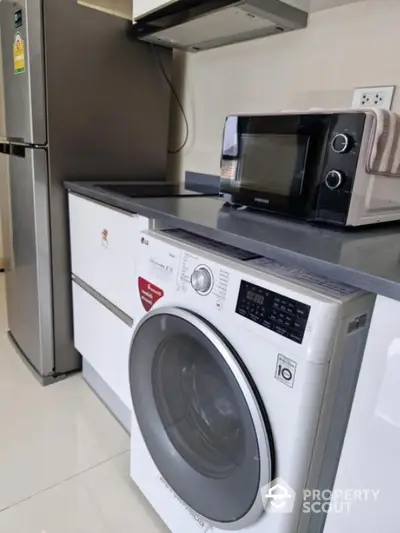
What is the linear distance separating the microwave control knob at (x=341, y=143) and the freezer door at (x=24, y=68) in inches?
42.9

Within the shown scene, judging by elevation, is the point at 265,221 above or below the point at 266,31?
below

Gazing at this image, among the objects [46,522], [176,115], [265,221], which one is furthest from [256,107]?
[46,522]

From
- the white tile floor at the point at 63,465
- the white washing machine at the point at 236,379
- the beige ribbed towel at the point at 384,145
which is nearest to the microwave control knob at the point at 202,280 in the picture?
the white washing machine at the point at 236,379

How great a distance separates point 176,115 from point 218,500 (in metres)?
1.71

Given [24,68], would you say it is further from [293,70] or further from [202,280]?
[202,280]

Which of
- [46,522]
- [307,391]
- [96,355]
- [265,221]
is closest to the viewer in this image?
[307,391]

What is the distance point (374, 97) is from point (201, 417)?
42.1 inches

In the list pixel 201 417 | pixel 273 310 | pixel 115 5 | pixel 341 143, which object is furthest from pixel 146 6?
pixel 201 417

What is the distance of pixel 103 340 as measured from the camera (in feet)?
4.86

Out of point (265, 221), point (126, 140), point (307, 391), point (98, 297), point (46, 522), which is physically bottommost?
point (46, 522)

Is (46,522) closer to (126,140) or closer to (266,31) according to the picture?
(126,140)

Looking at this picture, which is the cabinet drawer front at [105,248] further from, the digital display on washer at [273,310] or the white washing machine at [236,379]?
the digital display on washer at [273,310]

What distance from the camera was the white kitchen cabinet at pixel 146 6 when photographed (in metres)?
1.35

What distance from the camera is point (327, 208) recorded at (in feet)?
3.01
